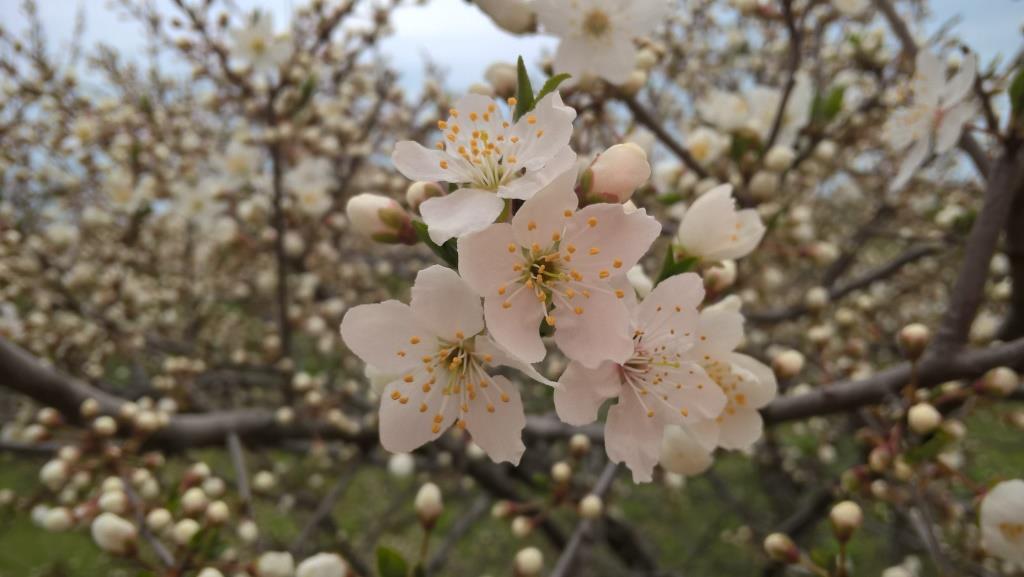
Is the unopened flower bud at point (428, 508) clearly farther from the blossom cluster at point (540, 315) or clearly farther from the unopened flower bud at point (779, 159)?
the unopened flower bud at point (779, 159)

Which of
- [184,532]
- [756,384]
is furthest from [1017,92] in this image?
[184,532]

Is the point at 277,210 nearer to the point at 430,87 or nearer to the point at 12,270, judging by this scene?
the point at 12,270

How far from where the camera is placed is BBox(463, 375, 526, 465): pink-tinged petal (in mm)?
857

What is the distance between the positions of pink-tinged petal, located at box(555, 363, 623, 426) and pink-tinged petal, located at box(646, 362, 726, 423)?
85 mm

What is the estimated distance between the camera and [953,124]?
1579 millimetres

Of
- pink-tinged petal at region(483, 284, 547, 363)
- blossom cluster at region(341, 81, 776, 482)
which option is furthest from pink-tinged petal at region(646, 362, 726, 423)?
pink-tinged petal at region(483, 284, 547, 363)

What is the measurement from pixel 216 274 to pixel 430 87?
1.93m

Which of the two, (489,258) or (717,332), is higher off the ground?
(489,258)

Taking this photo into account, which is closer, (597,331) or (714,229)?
(597,331)

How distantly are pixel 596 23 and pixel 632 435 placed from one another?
0.96 meters

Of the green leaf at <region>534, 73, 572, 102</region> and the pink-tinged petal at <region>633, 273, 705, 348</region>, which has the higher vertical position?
the green leaf at <region>534, 73, 572, 102</region>

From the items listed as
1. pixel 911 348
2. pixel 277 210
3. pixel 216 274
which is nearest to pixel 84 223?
pixel 216 274

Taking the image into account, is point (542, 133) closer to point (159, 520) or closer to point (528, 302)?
point (528, 302)

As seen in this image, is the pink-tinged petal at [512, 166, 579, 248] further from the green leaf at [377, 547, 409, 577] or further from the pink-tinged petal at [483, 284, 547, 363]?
the green leaf at [377, 547, 409, 577]
